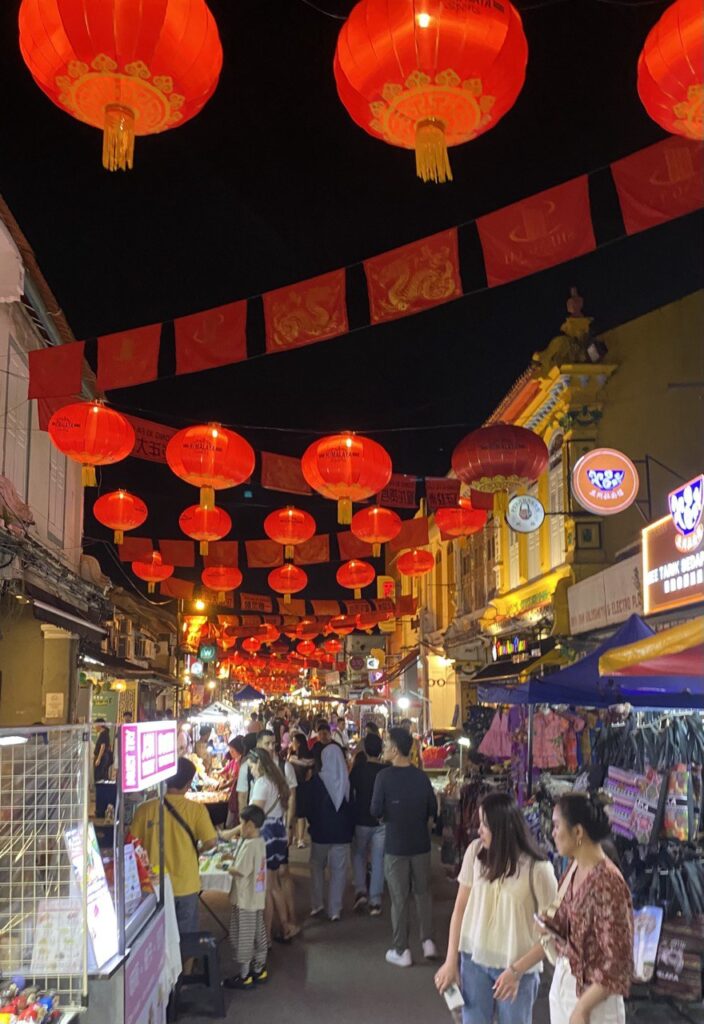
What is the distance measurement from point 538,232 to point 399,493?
9.77 m

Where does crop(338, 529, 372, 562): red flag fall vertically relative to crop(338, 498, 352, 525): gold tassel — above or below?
above

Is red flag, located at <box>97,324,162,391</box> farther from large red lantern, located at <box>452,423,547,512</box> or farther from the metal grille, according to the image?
the metal grille

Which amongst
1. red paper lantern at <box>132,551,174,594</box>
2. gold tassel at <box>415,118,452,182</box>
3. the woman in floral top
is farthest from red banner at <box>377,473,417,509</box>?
the woman in floral top

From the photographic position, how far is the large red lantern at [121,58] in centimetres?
450

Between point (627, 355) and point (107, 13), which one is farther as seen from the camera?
point (627, 355)

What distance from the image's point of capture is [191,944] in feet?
24.0

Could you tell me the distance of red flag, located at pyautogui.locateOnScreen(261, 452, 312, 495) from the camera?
14.6 metres

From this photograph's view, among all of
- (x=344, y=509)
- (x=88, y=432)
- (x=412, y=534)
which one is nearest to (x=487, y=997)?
(x=344, y=509)

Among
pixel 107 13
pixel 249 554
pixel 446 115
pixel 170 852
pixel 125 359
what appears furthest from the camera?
pixel 249 554

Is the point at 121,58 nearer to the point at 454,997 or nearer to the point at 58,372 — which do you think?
the point at 58,372

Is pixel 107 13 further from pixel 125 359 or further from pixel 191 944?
pixel 191 944

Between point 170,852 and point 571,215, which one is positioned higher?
point 571,215

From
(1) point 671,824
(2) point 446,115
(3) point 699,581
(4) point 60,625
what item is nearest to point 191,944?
(1) point 671,824

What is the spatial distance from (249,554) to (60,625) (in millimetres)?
7003
